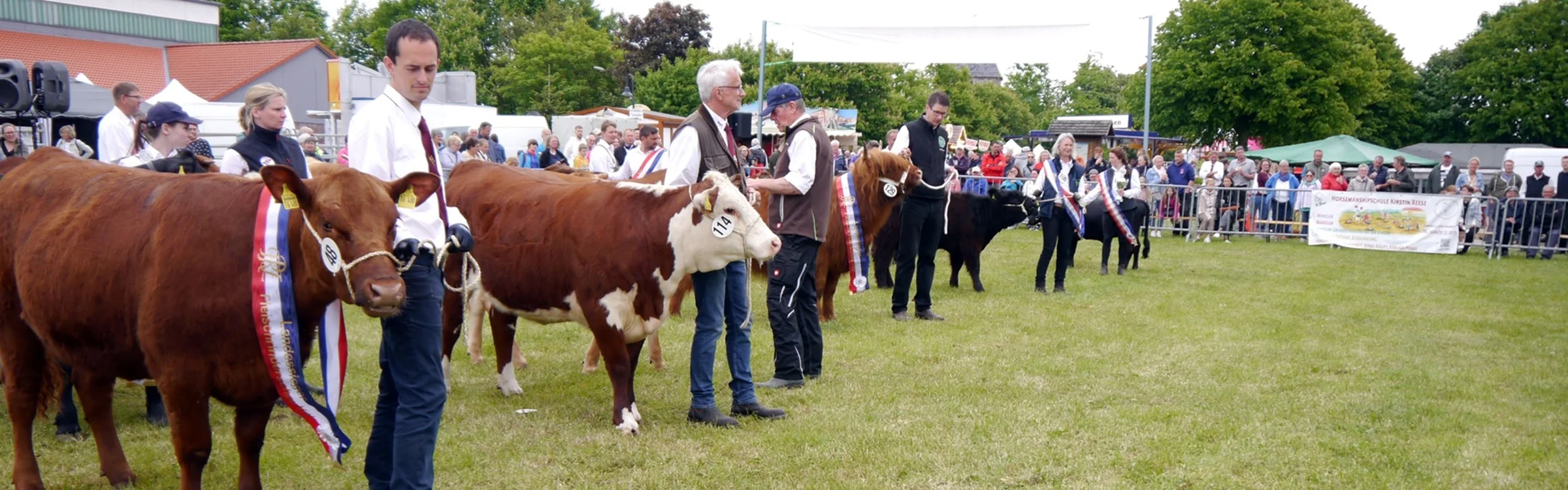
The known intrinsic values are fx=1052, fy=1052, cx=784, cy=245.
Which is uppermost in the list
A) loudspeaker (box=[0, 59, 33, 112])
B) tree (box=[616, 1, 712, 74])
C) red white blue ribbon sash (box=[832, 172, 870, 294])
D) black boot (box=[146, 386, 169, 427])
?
tree (box=[616, 1, 712, 74])

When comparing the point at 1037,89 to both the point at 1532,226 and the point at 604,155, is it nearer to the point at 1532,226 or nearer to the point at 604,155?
the point at 1532,226

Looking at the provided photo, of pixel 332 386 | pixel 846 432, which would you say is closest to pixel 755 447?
pixel 846 432

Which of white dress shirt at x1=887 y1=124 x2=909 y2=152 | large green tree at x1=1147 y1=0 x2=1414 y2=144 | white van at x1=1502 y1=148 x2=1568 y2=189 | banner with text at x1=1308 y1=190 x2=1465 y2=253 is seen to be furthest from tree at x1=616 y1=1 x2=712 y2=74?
white dress shirt at x1=887 y1=124 x2=909 y2=152

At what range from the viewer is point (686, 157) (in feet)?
18.6

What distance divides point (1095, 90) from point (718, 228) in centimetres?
10114

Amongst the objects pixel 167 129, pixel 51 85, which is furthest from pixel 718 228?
pixel 51 85

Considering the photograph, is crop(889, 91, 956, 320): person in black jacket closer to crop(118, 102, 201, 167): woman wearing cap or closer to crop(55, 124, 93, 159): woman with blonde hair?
crop(118, 102, 201, 167): woman wearing cap

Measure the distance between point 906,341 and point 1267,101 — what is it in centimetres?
3568

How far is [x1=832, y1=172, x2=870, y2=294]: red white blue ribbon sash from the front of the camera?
8.85 meters

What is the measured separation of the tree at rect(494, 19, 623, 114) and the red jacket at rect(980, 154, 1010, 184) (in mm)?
31200

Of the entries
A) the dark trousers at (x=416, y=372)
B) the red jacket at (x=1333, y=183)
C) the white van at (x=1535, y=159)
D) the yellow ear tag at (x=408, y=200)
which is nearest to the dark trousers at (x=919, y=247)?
the dark trousers at (x=416, y=372)

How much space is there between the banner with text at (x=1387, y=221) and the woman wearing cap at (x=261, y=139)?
1773cm

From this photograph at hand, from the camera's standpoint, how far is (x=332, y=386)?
3.86m

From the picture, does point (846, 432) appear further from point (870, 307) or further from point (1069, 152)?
point (1069, 152)
